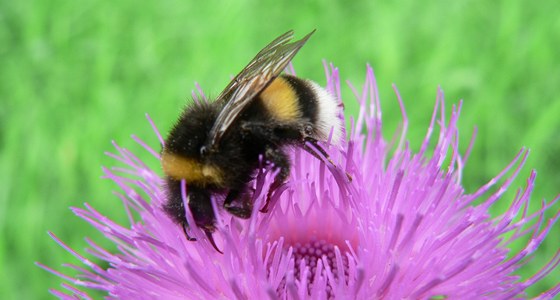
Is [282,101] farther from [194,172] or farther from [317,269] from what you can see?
[317,269]

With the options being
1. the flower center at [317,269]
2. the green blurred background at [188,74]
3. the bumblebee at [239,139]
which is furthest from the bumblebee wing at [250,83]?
the green blurred background at [188,74]

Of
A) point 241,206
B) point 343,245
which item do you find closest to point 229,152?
A: point 241,206

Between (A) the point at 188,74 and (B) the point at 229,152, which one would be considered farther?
(A) the point at 188,74

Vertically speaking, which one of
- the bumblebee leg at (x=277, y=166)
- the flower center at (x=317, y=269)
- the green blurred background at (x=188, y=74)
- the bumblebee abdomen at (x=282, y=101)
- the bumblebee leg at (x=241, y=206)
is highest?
the green blurred background at (x=188, y=74)

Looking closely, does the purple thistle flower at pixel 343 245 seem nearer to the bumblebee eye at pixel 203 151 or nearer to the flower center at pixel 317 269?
the flower center at pixel 317 269

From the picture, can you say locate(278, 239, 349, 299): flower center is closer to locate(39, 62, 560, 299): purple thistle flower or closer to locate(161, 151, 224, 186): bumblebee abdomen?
locate(39, 62, 560, 299): purple thistle flower

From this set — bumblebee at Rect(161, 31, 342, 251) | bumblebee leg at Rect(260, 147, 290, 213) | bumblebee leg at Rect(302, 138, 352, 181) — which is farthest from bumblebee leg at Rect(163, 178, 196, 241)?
bumblebee leg at Rect(302, 138, 352, 181)
